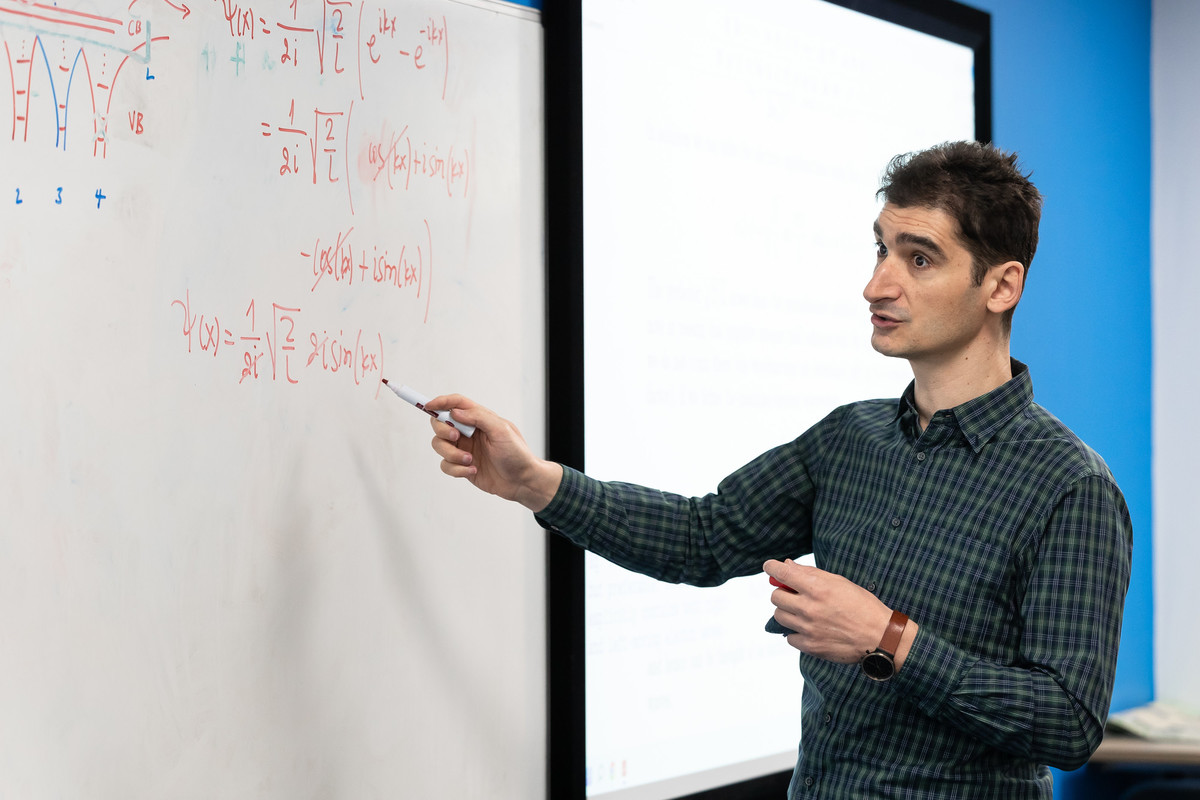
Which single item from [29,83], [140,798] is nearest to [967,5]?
[29,83]

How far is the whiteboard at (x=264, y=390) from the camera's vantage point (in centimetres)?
112

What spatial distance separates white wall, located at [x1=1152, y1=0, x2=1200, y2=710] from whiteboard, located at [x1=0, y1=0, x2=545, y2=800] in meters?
1.99

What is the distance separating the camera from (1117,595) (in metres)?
1.09

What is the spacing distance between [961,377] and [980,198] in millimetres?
214

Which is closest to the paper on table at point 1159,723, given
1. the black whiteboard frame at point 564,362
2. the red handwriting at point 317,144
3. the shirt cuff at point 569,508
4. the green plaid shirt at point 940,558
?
the green plaid shirt at point 940,558

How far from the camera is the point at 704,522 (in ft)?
4.46

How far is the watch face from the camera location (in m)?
1.06

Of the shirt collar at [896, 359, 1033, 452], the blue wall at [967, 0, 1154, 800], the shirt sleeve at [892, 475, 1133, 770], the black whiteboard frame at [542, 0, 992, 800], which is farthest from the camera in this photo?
the blue wall at [967, 0, 1154, 800]

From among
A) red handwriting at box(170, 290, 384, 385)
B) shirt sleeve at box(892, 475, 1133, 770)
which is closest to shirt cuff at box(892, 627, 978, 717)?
shirt sleeve at box(892, 475, 1133, 770)

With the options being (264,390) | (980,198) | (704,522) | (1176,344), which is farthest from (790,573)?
(1176,344)

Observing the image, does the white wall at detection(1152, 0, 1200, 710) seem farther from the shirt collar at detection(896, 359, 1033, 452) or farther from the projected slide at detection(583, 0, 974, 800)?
the shirt collar at detection(896, 359, 1033, 452)

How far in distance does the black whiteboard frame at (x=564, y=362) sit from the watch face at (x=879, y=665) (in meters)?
0.55

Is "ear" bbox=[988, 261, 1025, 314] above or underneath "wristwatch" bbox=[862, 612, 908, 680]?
above

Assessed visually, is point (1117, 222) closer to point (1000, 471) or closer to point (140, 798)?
point (1000, 471)
